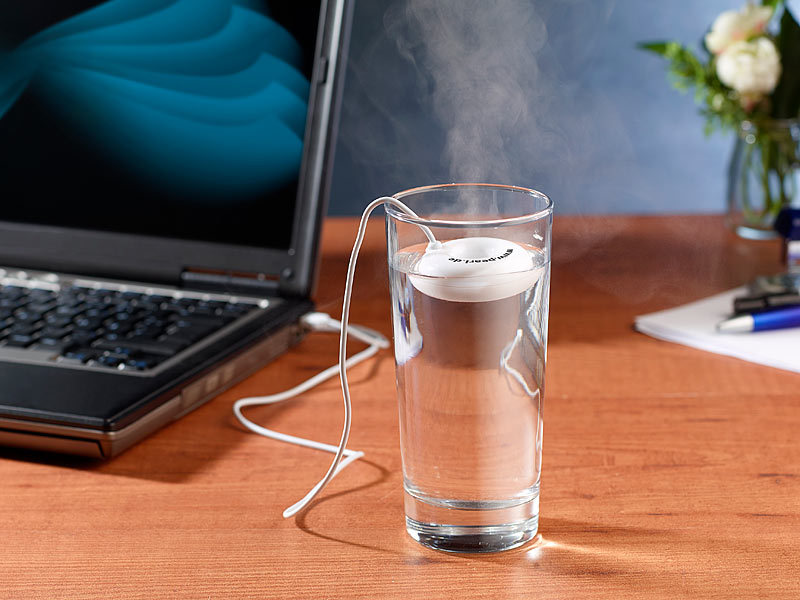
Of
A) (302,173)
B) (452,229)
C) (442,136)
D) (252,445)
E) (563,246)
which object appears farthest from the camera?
(442,136)

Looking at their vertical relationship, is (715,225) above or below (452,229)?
below

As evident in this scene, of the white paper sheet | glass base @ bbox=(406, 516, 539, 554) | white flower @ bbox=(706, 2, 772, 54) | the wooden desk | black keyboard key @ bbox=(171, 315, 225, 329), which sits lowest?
the wooden desk

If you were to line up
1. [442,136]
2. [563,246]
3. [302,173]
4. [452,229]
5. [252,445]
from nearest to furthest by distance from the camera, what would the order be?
[452,229] → [252,445] → [302,173] → [563,246] → [442,136]

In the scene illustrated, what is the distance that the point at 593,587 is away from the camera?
16.4 inches

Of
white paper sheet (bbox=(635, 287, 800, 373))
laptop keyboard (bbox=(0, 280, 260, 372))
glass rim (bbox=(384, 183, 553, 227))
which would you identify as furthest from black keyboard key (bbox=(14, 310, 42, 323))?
white paper sheet (bbox=(635, 287, 800, 373))

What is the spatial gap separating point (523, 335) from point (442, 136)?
5.40ft

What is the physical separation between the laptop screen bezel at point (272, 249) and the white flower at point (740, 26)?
51 centimetres

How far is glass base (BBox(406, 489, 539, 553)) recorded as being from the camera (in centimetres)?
44

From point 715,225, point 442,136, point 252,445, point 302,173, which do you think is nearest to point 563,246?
point 715,225

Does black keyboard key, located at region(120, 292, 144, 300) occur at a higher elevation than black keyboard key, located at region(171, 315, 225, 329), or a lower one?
higher

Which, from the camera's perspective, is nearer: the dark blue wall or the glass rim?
the glass rim

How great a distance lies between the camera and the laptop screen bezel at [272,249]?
74 cm

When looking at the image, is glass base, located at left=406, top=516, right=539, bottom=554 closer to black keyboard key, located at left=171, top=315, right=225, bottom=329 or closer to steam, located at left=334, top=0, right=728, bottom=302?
black keyboard key, located at left=171, top=315, right=225, bottom=329

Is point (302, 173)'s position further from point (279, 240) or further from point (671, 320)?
point (671, 320)
